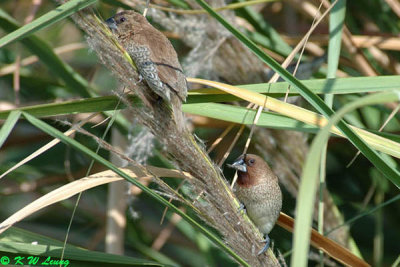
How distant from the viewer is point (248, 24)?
373cm

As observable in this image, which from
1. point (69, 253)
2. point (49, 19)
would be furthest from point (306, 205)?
point (69, 253)

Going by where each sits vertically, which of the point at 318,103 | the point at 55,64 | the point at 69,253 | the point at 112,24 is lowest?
the point at 69,253

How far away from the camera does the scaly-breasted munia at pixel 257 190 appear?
292 cm

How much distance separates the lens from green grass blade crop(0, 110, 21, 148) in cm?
174

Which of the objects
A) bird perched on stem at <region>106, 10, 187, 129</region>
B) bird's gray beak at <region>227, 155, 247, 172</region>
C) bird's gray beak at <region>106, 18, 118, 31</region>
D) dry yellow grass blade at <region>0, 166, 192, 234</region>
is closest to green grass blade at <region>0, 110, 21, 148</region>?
dry yellow grass blade at <region>0, 166, 192, 234</region>

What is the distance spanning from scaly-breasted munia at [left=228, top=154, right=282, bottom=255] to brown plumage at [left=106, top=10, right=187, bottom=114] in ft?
2.38

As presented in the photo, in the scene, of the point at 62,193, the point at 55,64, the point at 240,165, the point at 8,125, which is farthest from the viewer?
the point at 55,64

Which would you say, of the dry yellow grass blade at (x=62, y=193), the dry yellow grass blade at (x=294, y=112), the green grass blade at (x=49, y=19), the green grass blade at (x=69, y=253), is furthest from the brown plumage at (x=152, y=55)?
the green grass blade at (x=69, y=253)

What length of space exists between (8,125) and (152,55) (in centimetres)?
79

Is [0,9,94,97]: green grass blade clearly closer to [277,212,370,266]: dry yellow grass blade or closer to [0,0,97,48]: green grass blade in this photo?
[0,0,97,48]: green grass blade

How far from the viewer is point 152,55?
2414 millimetres

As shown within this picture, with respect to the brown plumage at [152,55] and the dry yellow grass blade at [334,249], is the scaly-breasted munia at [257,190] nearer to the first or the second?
the dry yellow grass blade at [334,249]

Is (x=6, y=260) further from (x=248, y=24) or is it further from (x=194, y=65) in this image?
(x=248, y=24)

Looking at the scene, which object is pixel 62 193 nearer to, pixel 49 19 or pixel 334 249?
pixel 49 19
